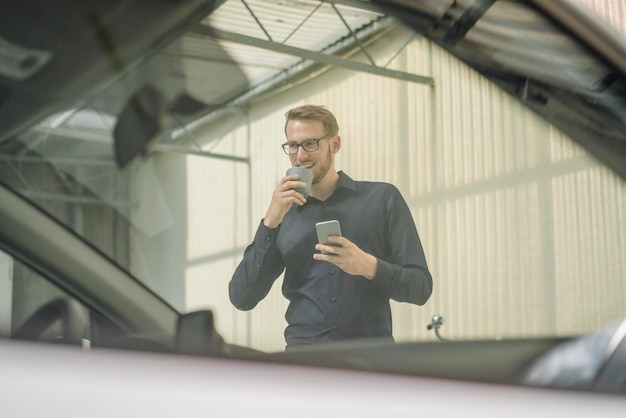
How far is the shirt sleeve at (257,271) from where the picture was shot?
1080 mm

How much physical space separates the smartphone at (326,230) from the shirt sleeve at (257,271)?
61 millimetres

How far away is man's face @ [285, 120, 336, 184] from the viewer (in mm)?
1147

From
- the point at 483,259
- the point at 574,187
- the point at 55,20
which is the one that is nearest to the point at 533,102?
the point at 574,187

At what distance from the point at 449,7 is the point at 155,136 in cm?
54

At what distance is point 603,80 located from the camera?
1479 millimetres

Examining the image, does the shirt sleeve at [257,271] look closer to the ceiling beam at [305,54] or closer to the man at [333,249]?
the man at [333,249]

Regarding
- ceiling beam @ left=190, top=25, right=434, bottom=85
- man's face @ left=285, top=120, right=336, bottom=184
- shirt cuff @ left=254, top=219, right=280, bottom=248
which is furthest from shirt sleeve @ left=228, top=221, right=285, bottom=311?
ceiling beam @ left=190, top=25, right=434, bottom=85

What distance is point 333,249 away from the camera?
1140 mm

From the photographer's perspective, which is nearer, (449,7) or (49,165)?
(49,165)

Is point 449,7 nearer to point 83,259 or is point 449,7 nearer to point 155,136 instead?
point 155,136

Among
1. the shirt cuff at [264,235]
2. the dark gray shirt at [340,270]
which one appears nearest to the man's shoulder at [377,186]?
the dark gray shirt at [340,270]

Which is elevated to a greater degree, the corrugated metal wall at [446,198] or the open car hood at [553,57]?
the open car hood at [553,57]

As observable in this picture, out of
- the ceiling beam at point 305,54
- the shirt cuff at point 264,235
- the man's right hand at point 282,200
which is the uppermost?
the ceiling beam at point 305,54

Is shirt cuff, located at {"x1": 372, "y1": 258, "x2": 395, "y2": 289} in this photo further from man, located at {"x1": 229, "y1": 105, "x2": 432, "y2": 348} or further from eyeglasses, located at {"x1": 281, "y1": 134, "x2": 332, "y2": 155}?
eyeglasses, located at {"x1": 281, "y1": 134, "x2": 332, "y2": 155}
